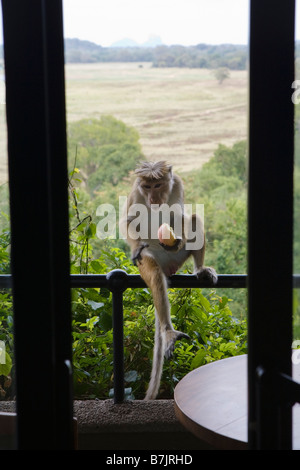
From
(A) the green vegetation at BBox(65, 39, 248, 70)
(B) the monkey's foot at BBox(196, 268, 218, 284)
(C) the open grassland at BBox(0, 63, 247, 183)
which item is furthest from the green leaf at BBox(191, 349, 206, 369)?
(A) the green vegetation at BBox(65, 39, 248, 70)

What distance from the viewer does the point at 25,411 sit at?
1.09m

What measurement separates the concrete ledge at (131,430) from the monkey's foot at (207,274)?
550 millimetres

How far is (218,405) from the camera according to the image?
6.40 ft

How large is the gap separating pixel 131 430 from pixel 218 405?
666 mm

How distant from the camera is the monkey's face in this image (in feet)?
12.3

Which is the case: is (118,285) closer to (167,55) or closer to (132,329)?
(132,329)

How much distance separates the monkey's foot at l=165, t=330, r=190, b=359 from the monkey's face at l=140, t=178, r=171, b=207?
91cm

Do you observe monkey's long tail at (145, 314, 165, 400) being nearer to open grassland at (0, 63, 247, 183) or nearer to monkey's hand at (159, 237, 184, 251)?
monkey's hand at (159, 237, 184, 251)

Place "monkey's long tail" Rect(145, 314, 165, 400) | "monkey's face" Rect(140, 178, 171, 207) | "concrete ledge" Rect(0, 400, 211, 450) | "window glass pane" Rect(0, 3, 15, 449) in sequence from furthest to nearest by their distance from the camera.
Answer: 1. "monkey's face" Rect(140, 178, 171, 207)
2. "monkey's long tail" Rect(145, 314, 165, 400)
3. "concrete ledge" Rect(0, 400, 211, 450)
4. "window glass pane" Rect(0, 3, 15, 449)

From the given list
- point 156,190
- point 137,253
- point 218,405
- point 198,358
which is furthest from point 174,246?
point 218,405

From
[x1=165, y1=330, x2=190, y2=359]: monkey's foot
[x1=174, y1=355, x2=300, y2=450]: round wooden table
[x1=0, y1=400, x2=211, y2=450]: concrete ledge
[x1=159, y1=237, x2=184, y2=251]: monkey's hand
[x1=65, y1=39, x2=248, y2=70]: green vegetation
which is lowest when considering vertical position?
[x1=0, y1=400, x2=211, y2=450]: concrete ledge

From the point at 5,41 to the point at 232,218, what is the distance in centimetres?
901

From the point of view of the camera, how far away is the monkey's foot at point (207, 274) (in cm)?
264

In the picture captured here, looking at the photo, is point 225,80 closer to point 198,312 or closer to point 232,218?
point 232,218
